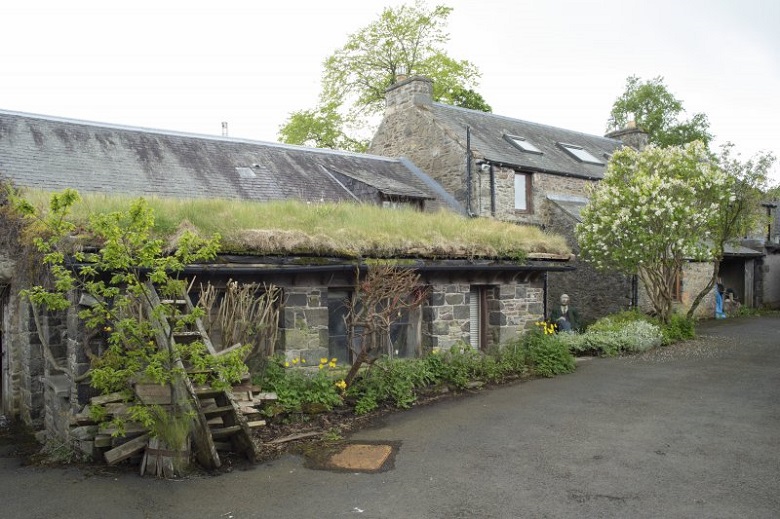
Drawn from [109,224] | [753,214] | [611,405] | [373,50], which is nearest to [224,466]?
[109,224]

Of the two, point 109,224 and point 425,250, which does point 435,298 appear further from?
point 109,224

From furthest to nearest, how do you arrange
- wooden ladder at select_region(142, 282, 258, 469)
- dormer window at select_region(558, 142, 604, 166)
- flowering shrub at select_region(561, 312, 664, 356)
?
1. dormer window at select_region(558, 142, 604, 166)
2. flowering shrub at select_region(561, 312, 664, 356)
3. wooden ladder at select_region(142, 282, 258, 469)

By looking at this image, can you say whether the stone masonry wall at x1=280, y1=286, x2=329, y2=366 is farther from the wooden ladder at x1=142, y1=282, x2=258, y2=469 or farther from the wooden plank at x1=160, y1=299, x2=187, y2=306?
the wooden ladder at x1=142, y1=282, x2=258, y2=469

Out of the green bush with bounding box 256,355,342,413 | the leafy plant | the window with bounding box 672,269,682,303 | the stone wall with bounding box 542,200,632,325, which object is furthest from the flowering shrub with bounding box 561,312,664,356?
the green bush with bounding box 256,355,342,413

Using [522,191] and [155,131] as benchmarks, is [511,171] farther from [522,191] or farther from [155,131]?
[155,131]

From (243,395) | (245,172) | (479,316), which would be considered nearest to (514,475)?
(243,395)

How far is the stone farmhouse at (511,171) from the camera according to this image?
1870 cm

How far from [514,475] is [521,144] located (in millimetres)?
16814

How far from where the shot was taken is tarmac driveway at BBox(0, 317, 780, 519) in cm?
532

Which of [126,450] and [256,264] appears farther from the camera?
[256,264]

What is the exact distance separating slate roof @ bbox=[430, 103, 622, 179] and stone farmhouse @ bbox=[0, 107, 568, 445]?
3.89 feet

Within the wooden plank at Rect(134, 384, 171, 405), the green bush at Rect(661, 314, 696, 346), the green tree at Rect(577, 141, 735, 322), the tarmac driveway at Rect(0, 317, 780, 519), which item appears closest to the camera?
the tarmac driveway at Rect(0, 317, 780, 519)

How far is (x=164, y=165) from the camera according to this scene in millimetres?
15375

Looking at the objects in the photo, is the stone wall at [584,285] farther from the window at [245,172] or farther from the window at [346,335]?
the window at [346,335]
